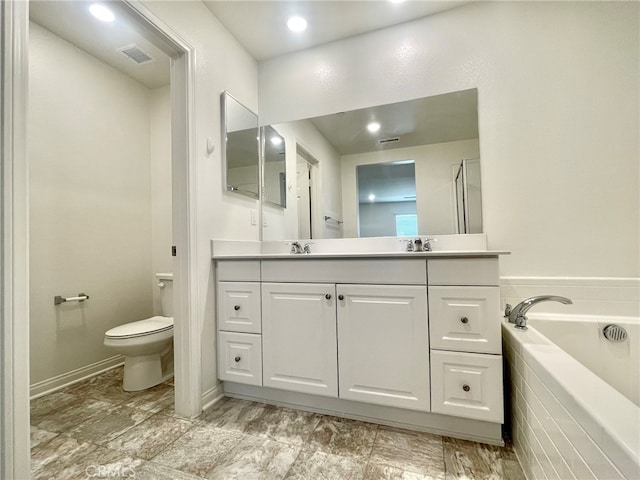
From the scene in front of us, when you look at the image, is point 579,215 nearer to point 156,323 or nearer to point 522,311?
point 522,311

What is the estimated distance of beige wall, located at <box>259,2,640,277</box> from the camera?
1522 millimetres

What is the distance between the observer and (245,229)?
2.04 meters

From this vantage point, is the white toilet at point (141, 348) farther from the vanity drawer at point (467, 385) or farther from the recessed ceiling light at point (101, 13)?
the recessed ceiling light at point (101, 13)

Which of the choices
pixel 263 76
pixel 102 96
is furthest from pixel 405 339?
pixel 102 96

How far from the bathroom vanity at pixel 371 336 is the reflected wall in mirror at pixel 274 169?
28.2 inches

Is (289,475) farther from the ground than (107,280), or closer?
closer

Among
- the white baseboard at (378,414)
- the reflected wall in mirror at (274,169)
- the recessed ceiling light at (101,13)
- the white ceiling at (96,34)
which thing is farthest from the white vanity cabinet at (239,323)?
the recessed ceiling light at (101,13)

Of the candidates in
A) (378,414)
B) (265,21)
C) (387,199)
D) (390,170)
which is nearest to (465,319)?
(378,414)

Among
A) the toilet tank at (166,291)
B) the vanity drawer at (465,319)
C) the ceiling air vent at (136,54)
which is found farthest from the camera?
the toilet tank at (166,291)

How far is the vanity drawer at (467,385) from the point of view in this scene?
121 cm

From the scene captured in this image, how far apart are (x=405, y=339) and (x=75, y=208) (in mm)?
2431

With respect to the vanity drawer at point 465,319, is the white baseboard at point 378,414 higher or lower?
lower

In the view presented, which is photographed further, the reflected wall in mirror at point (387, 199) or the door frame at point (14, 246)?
the reflected wall in mirror at point (387, 199)

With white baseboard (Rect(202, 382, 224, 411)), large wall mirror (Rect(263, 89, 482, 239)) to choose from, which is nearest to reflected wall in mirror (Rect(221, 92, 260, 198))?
large wall mirror (Rect(263, 89, 482, 239))
